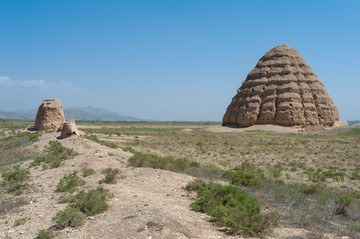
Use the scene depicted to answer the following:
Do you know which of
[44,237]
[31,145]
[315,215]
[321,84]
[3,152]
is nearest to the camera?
[44,237]

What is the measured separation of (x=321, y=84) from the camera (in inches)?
1706

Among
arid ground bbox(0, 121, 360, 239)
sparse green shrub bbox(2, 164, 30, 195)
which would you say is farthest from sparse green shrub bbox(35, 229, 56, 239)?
sparse green shrub bbox(2, 164, 30, 195)

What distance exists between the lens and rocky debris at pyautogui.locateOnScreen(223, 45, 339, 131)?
38.9 metres

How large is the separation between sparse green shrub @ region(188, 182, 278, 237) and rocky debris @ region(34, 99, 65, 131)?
72.9 feet

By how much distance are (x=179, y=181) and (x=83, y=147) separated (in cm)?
828

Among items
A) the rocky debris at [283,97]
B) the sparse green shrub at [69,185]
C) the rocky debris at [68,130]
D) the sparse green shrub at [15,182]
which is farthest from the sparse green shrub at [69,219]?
the rocky debris at [283,97]

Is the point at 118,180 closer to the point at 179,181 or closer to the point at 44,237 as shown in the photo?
the point at 179,181

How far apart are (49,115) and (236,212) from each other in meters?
24.5

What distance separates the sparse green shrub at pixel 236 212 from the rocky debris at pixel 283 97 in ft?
114

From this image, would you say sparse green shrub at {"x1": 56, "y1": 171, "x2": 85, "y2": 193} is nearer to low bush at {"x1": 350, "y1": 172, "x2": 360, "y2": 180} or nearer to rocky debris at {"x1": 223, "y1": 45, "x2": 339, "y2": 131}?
low bush at {"x1": 350, "y1": 172, "x2": 360, "y2": 180}

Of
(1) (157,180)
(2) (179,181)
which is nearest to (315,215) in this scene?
(2) (179,181)

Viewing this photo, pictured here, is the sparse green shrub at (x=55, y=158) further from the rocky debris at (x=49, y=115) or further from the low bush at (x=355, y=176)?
the low bush at (x=355, y=176)

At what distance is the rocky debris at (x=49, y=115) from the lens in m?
25.3

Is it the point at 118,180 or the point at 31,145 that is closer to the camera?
the point at 118,180
